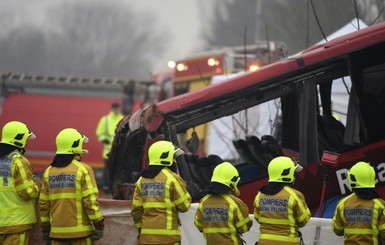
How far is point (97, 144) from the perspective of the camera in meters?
19.6

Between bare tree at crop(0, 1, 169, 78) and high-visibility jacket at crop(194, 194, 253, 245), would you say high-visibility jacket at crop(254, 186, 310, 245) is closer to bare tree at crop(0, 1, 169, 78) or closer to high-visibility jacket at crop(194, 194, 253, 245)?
high-visibility jacket at crop(194, 194, 253, 245)

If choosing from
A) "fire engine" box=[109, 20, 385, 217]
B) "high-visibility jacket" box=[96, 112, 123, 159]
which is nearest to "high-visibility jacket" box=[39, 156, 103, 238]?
"fire engine" box=[109, 20, 385, 217]

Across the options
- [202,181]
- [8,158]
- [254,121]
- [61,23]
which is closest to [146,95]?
[254,121]

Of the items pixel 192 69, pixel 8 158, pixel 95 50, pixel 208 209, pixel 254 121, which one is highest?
pixel 95 50

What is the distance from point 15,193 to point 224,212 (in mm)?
1958

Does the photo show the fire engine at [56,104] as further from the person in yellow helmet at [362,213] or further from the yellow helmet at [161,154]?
the person in yellow helmet at [362,213]

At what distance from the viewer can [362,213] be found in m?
7.00

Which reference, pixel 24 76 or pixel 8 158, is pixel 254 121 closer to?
pixel 24 76

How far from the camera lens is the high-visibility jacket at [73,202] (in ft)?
25.3

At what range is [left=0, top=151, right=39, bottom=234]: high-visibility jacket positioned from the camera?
8.00m

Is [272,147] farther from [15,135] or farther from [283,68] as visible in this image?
[15,135]

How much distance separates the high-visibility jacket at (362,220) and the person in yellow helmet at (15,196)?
2.79 metres

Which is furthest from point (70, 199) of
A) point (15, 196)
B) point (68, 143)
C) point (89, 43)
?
point (89, 43)

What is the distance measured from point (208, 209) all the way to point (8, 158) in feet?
6.32
